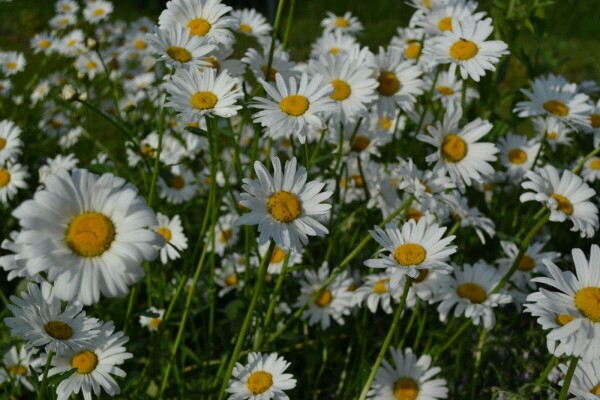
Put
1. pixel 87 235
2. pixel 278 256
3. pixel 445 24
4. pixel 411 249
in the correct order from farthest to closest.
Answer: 1. pixel 278 256
2. pixel 445 24
3. pixel 411 249
4. pixel 87 235

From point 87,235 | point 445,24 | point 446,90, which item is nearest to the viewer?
point 87,235

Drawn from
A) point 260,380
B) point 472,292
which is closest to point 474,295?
point 472,292

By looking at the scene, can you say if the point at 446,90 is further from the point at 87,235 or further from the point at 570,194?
the point at 87,235

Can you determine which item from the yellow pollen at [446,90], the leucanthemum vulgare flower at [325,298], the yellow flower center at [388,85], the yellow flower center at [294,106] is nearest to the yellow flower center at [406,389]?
the leucanthemum vulgare flower at [325,298]

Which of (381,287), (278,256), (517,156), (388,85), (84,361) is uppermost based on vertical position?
(517,156)

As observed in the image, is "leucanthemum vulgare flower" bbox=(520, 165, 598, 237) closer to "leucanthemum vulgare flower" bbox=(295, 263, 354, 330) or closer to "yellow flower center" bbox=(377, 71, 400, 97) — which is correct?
"yellow flower center" bbox=(377, 71, 400, 97)

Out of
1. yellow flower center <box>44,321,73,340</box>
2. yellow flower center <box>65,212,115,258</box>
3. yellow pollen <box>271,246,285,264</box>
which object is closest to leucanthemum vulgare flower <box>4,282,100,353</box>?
yellow flower center <box>44,321,73,340</box>

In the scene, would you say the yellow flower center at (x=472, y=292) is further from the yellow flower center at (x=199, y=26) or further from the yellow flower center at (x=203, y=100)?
the yellow flower center at (x=199, y=26)
